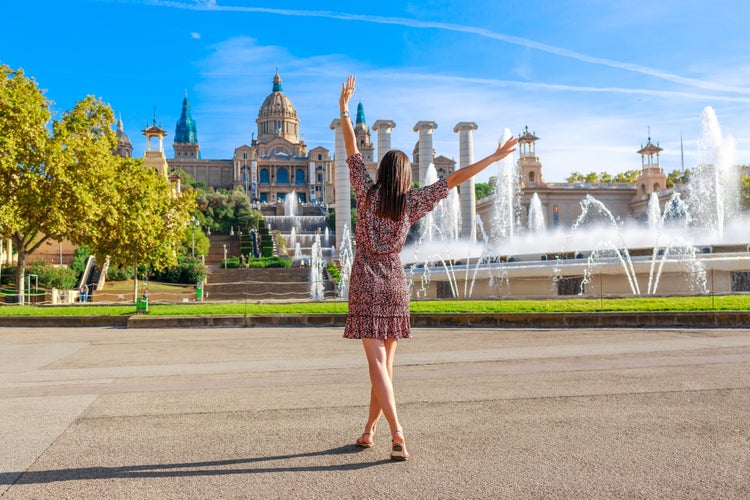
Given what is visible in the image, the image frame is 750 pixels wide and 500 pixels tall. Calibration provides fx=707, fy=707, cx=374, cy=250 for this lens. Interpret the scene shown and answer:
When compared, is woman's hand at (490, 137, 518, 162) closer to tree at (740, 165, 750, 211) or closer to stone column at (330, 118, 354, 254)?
stone column at (330, 118, 354, 254)

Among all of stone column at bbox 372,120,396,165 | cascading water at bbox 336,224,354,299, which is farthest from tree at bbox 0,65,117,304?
stone column at bbox 372,120,396,165

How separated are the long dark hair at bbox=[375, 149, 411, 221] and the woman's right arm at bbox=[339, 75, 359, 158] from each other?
30 centimetres

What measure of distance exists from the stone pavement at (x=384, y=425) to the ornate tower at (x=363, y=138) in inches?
5978

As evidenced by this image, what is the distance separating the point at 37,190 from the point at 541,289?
1761cm

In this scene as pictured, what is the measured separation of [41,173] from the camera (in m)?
25.7

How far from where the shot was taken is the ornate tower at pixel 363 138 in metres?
165

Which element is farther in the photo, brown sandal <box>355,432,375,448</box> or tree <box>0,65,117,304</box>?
tree <box>0,65,117,304</box>

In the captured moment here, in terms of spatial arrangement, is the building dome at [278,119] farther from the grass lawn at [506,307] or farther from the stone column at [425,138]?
the grass lawn at [506,307]

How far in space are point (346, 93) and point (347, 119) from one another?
304mm

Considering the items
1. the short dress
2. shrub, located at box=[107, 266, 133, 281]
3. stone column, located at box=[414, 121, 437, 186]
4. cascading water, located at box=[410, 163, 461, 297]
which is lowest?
the short dress

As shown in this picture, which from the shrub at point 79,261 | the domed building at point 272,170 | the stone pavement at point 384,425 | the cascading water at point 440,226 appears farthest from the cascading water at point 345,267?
the domed building at point 272,170

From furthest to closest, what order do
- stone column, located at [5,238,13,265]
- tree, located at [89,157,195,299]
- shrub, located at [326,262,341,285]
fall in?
stone column, located at [5,238,13,265], shrub, located at [326,262,341,285], tree, located at [89,157,195,299]

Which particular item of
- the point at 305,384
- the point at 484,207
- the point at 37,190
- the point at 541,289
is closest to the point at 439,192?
→ the point at 305,384

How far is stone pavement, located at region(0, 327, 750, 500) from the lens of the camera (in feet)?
13.1
